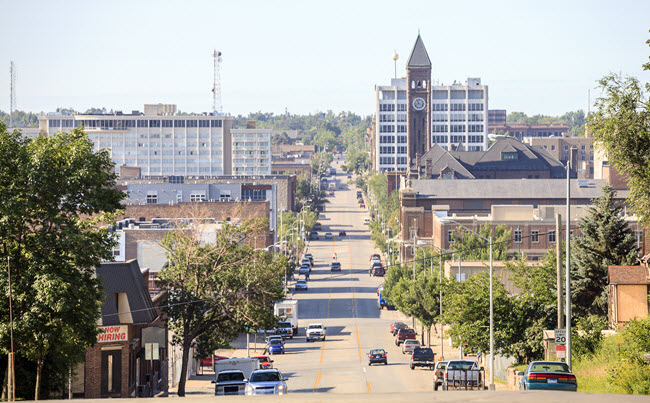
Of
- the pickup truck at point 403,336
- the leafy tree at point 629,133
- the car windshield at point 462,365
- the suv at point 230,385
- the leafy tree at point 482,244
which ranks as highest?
the leafy tree at point 629,133

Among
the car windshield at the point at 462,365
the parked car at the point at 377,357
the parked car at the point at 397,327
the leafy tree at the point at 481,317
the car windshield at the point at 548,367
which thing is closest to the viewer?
the car windshield at the point at 548,367

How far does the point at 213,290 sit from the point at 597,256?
867 inches

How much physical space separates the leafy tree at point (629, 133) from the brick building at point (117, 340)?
20942mm

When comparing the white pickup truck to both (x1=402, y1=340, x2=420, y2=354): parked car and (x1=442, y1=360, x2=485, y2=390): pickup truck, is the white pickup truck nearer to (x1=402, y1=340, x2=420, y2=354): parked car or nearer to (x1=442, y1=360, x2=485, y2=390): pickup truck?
(x1=402, y1=340, x2=420, y2=354): parked car

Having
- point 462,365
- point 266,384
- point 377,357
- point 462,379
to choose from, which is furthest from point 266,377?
point 377,357

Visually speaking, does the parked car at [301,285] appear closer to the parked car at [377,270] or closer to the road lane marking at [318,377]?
the parked car at [377,270]

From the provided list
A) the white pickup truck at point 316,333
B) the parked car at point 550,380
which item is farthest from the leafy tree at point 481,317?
the white pickup truck at point 316,333

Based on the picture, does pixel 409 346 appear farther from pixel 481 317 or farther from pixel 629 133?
pixel 629 133

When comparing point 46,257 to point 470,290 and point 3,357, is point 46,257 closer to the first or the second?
point 3,357

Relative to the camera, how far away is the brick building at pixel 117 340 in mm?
41469

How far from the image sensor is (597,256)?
172ft

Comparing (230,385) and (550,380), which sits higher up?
(550,380)

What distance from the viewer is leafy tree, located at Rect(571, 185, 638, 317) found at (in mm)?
51469

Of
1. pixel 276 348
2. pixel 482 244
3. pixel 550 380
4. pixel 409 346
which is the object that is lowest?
pixel 276 348
